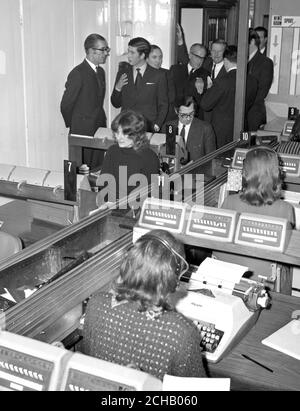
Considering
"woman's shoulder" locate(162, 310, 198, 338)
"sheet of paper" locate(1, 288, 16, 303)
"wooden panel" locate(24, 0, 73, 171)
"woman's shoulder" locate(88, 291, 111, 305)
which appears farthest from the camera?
"wooden panel" locate(24, 0, 73, 171)

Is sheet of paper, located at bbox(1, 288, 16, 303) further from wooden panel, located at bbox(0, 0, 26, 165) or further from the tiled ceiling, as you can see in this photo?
the tiled ceiling

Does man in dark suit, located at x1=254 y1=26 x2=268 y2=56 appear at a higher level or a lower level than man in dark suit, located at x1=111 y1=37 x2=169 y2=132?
higher

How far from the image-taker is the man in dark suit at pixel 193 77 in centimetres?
712

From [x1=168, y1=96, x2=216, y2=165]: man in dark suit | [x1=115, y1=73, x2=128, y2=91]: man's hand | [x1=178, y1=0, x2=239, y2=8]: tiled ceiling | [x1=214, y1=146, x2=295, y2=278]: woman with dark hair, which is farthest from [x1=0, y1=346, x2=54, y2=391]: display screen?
[x1=178, y1=0, x2=239, y2=8]: tiled ceiling

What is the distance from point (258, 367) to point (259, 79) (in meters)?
5.65

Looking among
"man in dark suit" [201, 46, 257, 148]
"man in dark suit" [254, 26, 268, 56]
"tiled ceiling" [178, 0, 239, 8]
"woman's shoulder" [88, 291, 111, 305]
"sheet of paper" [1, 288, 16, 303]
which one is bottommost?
"sheet of paper" [1, 288, 16, 303]

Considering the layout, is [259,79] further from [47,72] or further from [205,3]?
[205,3]

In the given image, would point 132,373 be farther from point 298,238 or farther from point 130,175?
point 130,175

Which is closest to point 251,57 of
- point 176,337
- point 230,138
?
point 230,138

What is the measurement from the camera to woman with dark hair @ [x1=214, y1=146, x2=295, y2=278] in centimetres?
315

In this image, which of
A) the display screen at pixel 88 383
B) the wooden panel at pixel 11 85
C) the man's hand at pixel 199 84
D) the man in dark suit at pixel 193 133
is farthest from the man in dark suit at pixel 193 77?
the display screen at pixel 88 383

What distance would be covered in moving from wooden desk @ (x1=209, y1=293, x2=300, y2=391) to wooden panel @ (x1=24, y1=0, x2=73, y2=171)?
4872 mm

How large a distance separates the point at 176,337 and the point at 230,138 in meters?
4.82

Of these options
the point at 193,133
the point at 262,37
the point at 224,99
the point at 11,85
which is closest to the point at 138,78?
the point at 224,99
